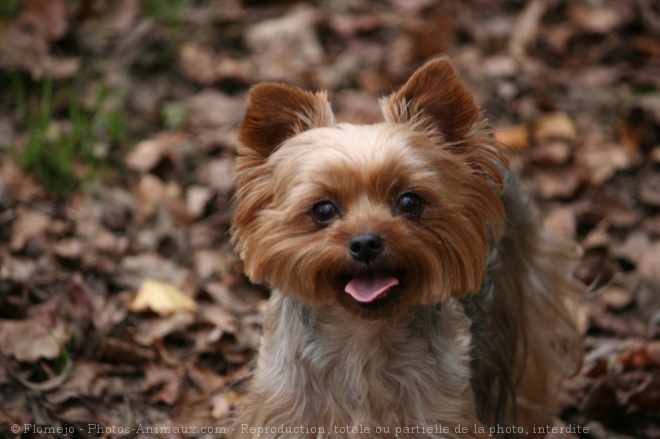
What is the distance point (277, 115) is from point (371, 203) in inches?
20.4

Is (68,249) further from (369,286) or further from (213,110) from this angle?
(369,286)

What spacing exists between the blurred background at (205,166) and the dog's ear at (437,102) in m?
0.46

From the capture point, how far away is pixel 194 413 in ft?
13.7

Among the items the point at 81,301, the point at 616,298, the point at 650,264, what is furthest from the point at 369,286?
the point at 650,264

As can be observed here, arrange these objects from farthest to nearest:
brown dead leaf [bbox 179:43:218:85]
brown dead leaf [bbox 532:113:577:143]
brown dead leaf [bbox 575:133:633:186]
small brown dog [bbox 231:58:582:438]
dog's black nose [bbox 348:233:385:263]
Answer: brown dead leaf [bbox 179:43:218:85] → brown dead leaf [bbox 532:113:577:143] → brown dead leaf [bbox 575:133:633:186] → small brown dog [bbox 231:58:582:438] → dog's black nose [bbox 348:233:385:263]

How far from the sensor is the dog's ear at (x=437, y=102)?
10.7 feet

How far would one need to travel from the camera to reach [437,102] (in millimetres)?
3330

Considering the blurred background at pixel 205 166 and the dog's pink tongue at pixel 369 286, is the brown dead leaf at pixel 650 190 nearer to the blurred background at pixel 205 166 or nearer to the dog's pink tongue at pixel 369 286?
the blurred background at pixel 205 166

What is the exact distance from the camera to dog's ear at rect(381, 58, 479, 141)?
3.26 m

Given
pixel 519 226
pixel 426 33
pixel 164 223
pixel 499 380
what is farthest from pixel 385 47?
pixel 499 380

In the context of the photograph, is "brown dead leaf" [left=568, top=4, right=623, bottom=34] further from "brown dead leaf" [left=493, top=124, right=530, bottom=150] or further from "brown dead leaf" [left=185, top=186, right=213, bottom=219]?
"brown dead leaf" [left=185, top=186, right=213, bottom=219]

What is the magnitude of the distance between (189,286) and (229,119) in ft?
5.24

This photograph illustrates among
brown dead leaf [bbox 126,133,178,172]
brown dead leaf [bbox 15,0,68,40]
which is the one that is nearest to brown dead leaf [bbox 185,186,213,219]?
brown dead leaf [bbox 126,133,178,172]

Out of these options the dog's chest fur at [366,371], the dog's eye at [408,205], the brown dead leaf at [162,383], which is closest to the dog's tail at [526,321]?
the dog's chest fur at [366,371]
